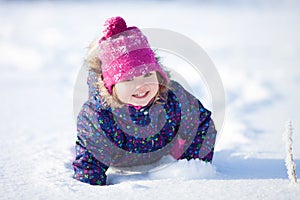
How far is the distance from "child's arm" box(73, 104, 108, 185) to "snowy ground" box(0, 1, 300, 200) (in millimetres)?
57

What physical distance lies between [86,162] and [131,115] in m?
0.28

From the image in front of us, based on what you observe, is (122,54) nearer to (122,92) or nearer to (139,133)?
(122,92)

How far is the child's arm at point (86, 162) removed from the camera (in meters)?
1.61

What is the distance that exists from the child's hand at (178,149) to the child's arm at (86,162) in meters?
0.34

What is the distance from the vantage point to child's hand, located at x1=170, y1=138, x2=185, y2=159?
1.87 meters

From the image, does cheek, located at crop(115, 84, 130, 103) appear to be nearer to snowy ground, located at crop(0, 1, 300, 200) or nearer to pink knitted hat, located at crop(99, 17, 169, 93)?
pink knitted hat, located at crop(99, 17, 169, 93)

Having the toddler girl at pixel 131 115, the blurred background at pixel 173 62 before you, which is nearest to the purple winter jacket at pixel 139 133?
the toddler girl at pixel 131 115

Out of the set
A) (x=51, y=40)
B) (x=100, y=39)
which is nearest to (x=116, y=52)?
(x=100, y=39)

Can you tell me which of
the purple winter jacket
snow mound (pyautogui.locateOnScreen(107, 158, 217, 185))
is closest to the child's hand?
the purple winter jacket

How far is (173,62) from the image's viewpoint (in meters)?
4.24

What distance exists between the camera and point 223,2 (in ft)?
30.8

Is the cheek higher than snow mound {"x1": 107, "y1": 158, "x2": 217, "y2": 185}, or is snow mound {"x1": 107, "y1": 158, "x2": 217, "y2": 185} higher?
the cheek

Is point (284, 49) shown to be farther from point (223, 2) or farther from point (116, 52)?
point (223, 2)

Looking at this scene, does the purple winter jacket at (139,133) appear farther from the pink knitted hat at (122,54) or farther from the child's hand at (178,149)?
the pink knitted hat at (122,54)
